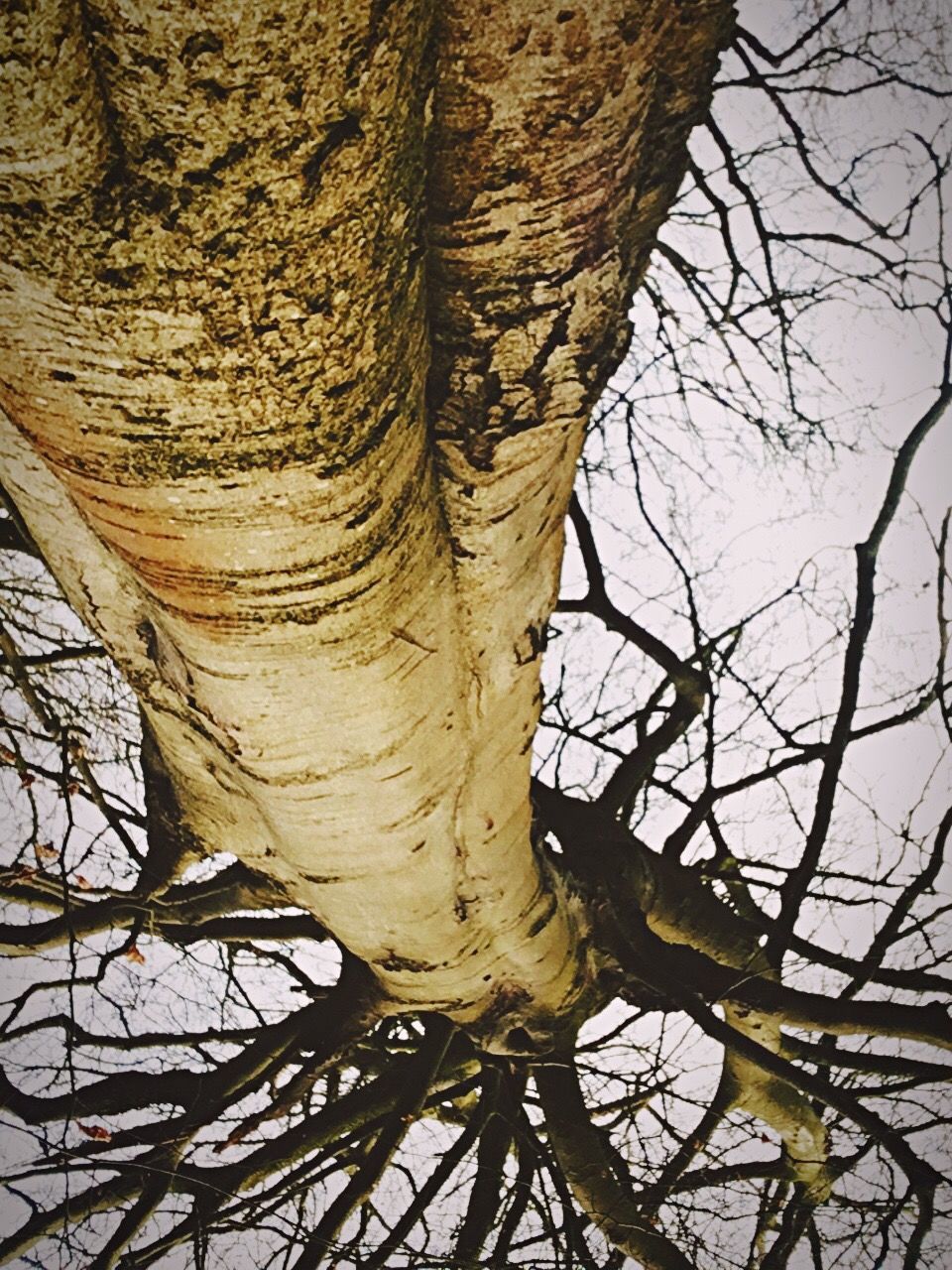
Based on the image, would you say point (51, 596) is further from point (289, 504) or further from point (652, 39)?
point (652, 39)

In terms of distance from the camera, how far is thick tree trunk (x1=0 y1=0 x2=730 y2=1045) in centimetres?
52

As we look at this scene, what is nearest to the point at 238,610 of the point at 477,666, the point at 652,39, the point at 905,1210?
the point at 477,666

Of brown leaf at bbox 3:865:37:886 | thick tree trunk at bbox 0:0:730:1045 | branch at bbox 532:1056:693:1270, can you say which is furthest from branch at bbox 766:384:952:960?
brown leaf at bbox 3:865:37:886

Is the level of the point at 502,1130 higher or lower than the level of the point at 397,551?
lower

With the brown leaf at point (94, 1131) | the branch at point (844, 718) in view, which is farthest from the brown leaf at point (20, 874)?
the branch at point (844, 718)

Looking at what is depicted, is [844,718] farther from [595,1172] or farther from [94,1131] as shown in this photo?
[94,1131]

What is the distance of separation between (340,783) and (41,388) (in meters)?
0.66

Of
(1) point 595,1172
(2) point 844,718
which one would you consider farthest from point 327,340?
(1) point 595,1172

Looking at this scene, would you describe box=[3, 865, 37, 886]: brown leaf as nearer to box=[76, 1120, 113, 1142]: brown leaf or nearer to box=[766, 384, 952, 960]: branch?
box=[76, 1120, 113, 1142]: brown leaf

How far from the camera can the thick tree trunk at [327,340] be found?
517 mm

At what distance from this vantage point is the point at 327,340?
25.7 inches

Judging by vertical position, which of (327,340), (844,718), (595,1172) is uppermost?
(844,718)

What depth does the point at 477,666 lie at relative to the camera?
1253 millimetres

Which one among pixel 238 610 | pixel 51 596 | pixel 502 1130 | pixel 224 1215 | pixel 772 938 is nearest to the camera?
pixel 238 610
